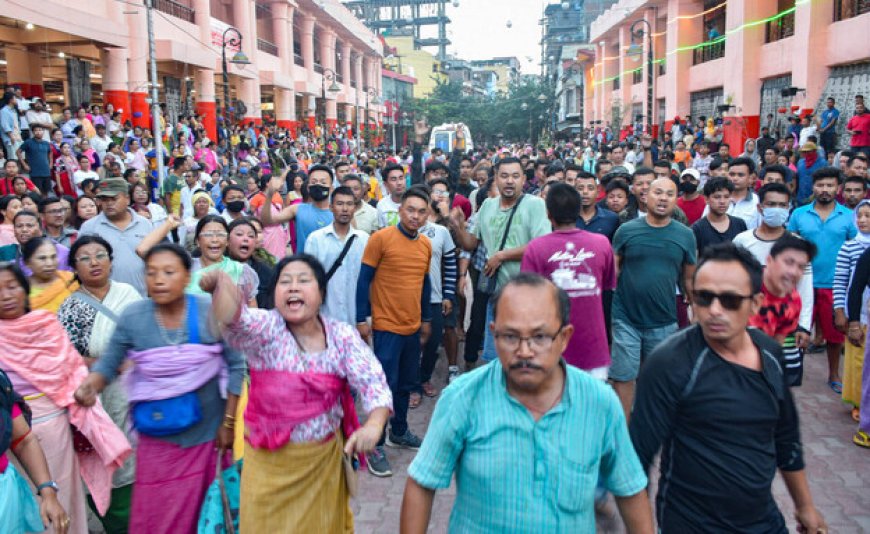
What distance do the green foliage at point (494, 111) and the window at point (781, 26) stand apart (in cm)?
3012

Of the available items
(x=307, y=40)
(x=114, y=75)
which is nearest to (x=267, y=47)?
(x=307, y=40)

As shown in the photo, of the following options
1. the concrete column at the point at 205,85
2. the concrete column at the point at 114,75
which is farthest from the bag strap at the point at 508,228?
the concrete column at the point at 205,85

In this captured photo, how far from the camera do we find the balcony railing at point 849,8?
51.4 feet

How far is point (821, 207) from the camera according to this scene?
22.2 feet

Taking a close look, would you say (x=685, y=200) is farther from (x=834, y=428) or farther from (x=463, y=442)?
(x=463, y=442)

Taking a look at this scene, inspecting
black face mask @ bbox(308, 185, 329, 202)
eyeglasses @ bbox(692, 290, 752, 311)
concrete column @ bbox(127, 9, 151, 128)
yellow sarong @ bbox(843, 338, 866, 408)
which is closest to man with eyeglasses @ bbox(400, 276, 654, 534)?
eyeglasses @ bbox(692, 290, 752, 311)

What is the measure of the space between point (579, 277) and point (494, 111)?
53865mm

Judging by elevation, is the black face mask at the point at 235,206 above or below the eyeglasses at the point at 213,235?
above

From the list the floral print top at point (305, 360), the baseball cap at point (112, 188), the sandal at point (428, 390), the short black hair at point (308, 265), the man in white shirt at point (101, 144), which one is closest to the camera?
the floral print top at point (305, 360)

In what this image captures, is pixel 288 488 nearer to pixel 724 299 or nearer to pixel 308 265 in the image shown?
pixel 308 265

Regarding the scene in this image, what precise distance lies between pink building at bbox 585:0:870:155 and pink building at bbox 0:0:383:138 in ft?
43.2

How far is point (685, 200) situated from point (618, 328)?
311 centimetres

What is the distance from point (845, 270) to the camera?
5684 millimetres

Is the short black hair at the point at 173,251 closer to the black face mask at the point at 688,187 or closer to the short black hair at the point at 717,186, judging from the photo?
the short black hair at the point at 717,186
